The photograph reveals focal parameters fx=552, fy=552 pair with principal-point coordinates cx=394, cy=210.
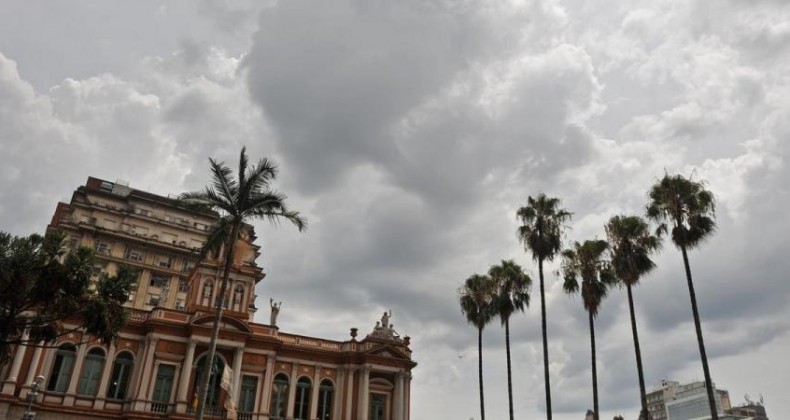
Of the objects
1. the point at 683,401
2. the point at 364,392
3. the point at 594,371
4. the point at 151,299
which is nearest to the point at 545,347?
the point at 594,371

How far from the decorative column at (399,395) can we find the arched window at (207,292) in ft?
51.3

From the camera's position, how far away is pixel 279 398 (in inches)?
1575

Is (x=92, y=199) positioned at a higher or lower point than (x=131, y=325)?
higher

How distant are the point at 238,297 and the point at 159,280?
2760cm

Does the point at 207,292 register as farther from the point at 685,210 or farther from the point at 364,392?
the point at 685,210

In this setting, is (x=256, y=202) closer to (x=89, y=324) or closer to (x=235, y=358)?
(x=89, y=324)

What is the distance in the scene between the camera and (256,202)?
2750 cm

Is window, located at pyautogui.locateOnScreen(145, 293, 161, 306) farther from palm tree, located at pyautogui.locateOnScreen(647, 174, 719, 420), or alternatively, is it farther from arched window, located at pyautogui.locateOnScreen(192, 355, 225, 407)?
palm tree, located at pyautogui.locateOnScreen(647, 174, 719, 420)

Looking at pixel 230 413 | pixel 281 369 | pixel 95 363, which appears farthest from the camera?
pixel 281 369

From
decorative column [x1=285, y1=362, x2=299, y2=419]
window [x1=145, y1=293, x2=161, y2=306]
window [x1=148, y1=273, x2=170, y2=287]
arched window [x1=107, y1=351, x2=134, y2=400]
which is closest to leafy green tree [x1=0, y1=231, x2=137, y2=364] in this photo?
arched window [x1=107, y1=351, x2=134, y2=400]

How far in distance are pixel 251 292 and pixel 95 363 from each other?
11.9m

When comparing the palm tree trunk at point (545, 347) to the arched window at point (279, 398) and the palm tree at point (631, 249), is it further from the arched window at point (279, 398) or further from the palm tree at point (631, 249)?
the arched window at point (279, 398)

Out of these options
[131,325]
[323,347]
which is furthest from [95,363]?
[323,347]

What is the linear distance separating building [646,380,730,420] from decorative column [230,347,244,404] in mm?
141876
